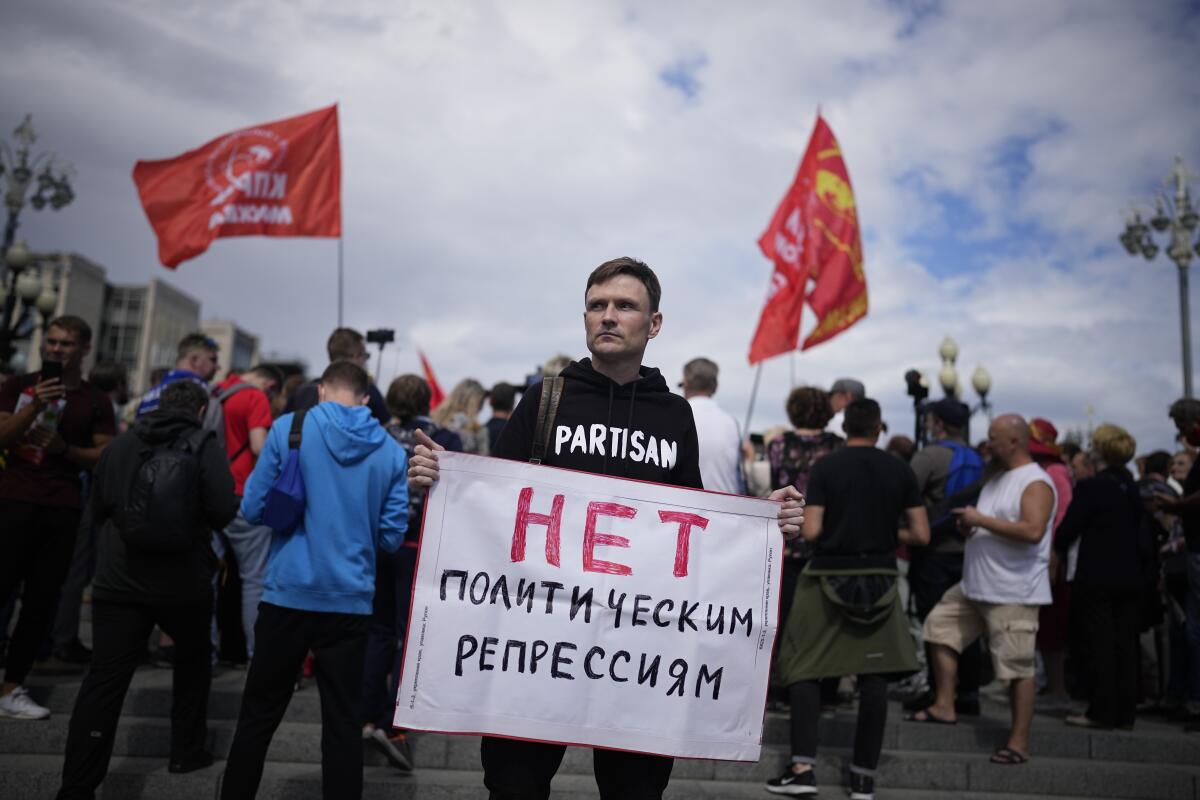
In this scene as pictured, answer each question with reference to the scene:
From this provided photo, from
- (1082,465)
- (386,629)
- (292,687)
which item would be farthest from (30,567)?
(1082,465)

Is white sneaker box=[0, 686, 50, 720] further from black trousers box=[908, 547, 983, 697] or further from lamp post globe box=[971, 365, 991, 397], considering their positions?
lamp post globe box=[971, 365, 991, 397]

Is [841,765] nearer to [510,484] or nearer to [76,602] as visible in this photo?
[510,484]

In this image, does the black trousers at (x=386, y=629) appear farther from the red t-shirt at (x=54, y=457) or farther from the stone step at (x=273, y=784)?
the red t-shirt at (x=54, y=457)

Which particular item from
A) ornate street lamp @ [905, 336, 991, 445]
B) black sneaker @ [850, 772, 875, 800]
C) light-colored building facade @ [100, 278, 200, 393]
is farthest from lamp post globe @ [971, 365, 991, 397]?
light-colored building facade @ [100, 278, 200, 393]

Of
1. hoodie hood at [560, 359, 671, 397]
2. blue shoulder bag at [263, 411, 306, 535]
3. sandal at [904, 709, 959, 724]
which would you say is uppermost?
hoodie hood at [560, 359, 671, 397]

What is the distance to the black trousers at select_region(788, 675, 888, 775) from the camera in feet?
15.4

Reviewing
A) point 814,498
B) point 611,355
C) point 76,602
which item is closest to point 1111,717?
point 814,498

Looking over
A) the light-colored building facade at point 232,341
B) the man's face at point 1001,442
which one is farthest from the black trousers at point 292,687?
the light-colored building facade at point 232,341

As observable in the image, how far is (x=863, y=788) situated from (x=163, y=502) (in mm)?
3834

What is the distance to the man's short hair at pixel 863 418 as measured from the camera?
5145 mm

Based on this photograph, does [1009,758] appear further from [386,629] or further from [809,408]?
[386,629]

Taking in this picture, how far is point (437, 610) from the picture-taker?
251cm

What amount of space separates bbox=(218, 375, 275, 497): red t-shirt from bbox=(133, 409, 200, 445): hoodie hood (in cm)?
162

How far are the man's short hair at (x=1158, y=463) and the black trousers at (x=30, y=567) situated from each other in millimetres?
8336
